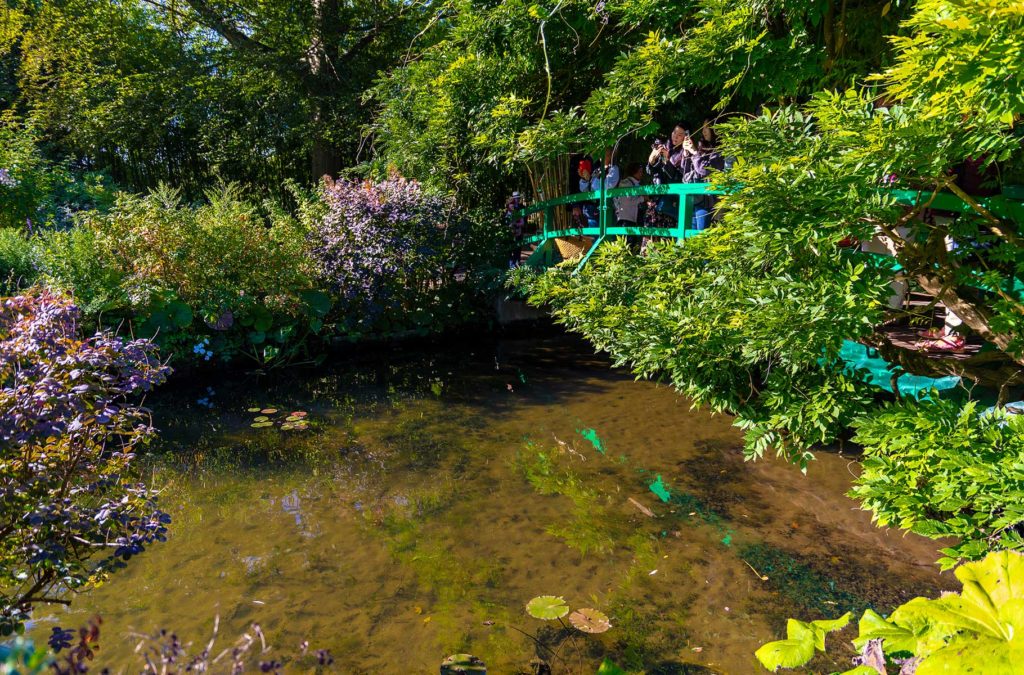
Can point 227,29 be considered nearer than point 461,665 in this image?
No

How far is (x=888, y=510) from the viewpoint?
10.4ft

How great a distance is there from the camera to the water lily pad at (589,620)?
A: 3.52 m

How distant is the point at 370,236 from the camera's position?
904 centimetres

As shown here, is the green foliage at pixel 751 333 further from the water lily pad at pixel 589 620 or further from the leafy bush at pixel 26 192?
the leafy bush at pixel 26 192

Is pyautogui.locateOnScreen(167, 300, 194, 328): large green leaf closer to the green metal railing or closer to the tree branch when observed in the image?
the green metal railing

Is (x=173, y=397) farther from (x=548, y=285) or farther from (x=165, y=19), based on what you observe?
(x=165, y=19)

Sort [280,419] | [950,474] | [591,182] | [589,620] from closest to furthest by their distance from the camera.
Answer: [950,474], [589,620], [280,419], [591,182]

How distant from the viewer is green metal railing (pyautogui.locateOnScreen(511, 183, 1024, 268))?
3758 millimetres

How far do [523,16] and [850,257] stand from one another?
18.5ft

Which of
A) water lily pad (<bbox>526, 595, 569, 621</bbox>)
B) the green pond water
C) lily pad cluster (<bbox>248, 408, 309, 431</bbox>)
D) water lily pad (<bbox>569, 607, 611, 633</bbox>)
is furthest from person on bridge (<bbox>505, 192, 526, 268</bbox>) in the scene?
water lily pad (<bbox>569, 607, 611, 633</bbox>)

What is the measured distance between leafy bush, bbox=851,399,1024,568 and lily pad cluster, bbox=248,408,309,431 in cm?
504

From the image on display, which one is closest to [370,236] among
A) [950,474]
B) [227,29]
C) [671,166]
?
[671,166]

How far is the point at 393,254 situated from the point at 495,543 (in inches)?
217

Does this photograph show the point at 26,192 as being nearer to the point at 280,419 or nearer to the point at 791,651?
the point at 280,419
